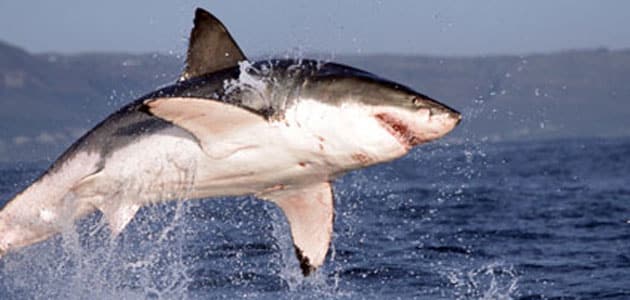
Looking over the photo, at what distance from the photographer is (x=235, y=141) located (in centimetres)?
714

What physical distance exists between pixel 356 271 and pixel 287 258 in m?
2.21

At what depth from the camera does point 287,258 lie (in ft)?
35.2

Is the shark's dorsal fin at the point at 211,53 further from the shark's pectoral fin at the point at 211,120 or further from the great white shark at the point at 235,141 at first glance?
the shark's pectoral fin at the point at 211,120

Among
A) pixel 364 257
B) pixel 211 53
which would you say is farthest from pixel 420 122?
pixel 364 257

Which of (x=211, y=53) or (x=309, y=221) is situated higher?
(x=211, y=53)

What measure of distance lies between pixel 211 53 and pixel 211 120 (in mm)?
1079

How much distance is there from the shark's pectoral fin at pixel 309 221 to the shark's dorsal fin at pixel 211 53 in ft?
3.50

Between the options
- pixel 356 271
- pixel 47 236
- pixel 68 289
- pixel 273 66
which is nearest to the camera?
pixel 273 66

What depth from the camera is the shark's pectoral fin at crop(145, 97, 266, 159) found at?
671 centimetres

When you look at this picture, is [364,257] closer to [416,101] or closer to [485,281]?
[485,281]

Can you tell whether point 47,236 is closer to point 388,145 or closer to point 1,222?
point 1,222

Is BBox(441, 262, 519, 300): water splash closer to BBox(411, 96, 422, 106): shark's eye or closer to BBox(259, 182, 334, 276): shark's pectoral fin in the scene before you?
BBox(259, 182, 334, 276): shark's pectoral fin

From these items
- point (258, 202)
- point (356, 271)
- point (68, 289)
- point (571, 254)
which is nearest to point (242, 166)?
point (68, 289)

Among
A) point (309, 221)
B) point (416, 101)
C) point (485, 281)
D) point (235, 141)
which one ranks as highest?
point (416, 101)
